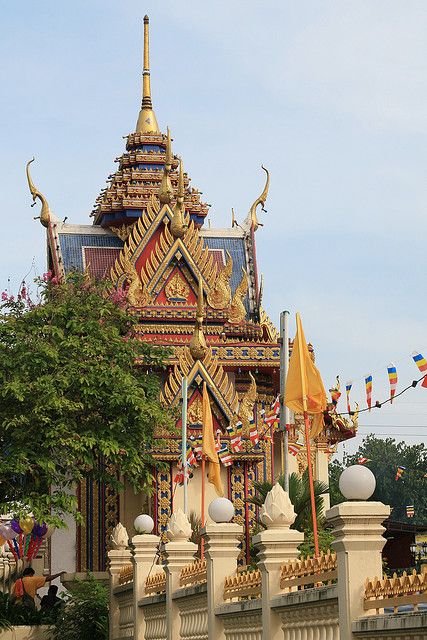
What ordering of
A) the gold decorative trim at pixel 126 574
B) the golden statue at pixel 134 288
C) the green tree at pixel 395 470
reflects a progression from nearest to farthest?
the gold decorative trim at pixel 126 574 < the golden statue at pixel 134 288 < the green tree at pixel 395 470

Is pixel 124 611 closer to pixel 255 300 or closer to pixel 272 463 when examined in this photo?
pixel 272 463

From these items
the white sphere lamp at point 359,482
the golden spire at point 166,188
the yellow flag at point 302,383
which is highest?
the golden spire at point 166,188

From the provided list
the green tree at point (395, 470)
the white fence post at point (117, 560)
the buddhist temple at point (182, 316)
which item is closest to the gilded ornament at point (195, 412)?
the buddhist temple at point (182, 316)

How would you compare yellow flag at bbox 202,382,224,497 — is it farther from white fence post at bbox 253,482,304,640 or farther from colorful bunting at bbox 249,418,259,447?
white fence post at bbox 253,482,304,640

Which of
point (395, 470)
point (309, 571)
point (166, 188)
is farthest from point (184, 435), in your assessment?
point (395, 470)

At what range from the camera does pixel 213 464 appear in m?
30.4

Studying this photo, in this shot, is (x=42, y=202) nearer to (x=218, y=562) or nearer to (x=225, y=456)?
(x=225, y=456)

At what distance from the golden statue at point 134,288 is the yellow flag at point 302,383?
13.6m

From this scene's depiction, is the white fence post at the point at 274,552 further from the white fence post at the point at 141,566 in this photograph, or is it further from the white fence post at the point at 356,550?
the white fence post at the point at 141,566

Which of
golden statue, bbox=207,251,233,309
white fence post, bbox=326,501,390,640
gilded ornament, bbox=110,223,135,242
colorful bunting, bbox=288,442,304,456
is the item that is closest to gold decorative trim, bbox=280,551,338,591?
white fence post, bbox=326,501,390,640

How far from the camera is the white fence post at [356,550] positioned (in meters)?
11.6

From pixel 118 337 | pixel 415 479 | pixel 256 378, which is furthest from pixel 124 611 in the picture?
pixel 415 479

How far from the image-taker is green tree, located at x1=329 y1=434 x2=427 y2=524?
8050 cm

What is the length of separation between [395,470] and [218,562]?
6916cm
